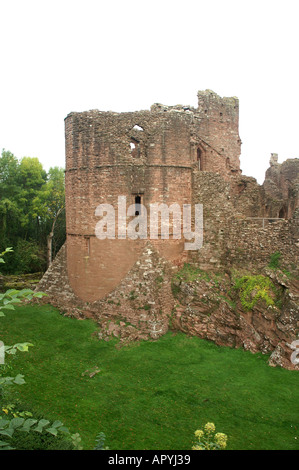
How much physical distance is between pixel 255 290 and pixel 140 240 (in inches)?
183

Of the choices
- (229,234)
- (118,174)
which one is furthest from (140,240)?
(229,234)

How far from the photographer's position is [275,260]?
12.8m

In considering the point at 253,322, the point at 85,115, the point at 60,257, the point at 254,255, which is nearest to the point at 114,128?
the point at 85,115

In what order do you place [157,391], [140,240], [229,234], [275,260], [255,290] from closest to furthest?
1. [157,391]
2. [255,290]
3. [275,260]
4. [140,240]
5. [229,234]

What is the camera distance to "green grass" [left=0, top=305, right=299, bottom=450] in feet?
26.9

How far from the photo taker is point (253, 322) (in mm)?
12016

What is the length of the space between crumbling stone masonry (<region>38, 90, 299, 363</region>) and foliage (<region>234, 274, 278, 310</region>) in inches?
33.7

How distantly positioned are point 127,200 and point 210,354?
252 inches

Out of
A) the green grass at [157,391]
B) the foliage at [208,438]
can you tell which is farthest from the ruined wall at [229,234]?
the foliage at [208,438]

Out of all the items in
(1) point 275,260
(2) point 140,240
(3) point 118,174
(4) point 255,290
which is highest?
(3) point 118,174

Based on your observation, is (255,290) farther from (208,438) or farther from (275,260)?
(208,438)

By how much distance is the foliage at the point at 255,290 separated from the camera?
12.0 m

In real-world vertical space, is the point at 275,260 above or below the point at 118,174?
below

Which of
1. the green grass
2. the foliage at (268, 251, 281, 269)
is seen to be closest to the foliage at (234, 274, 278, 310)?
the foliage at (268, 251, 281, 269)
